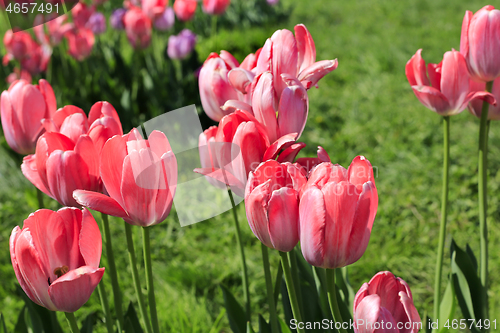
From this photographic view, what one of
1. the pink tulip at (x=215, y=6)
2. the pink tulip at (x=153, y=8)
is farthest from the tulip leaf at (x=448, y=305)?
the pink tulip at (x=153, y=8)

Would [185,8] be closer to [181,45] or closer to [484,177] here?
[181,45]

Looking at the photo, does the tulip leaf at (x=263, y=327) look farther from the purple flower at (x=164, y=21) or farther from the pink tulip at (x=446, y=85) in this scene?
the purple flower at (x=164, y=21)

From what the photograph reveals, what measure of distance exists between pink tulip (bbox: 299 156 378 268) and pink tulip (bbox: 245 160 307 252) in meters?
0.02

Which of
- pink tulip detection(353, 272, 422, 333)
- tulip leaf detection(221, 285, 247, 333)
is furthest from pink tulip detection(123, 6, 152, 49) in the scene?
pink tulip detection(353, 272, 422, 333)

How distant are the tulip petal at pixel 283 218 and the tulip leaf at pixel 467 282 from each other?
0.68 m

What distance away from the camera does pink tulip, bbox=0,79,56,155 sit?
0.95 metres

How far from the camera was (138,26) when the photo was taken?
306 cm

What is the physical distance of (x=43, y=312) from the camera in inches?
43.5

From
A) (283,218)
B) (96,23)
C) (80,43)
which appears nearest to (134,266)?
(283,218)

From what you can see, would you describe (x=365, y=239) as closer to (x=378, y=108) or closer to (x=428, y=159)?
(x=428, y=159)

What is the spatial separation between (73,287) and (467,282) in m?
0.94

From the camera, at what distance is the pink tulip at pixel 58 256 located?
0.59 meters

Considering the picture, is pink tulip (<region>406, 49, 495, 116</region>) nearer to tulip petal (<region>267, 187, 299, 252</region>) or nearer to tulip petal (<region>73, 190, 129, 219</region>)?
tulip petal (<region>267, 187, 299, 252</region>)

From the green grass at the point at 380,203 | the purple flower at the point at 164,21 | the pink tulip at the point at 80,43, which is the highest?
the purple flower at the point at 164,21
